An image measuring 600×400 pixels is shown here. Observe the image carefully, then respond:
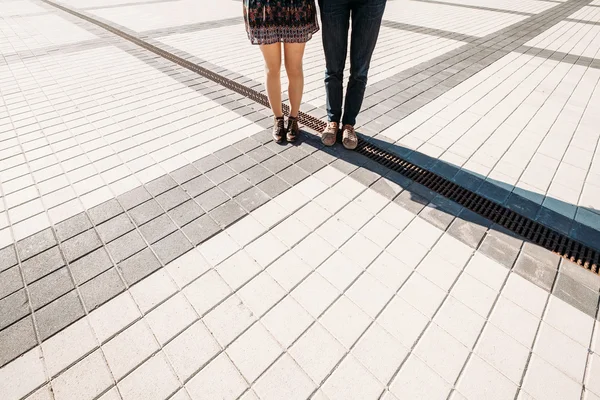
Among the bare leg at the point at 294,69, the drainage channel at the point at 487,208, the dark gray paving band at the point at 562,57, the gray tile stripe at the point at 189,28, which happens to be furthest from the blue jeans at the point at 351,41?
the gray tile stripe at the point at 189,28

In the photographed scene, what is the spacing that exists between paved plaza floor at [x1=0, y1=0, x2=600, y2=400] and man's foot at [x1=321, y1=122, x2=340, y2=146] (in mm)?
108

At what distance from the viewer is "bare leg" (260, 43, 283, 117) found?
2.61 m

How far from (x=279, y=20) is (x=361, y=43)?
2.35 feet

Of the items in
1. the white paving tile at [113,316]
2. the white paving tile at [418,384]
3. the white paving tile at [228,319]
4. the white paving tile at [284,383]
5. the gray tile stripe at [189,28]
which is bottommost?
the white paving tile at [418,384]

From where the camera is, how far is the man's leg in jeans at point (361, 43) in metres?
2.43

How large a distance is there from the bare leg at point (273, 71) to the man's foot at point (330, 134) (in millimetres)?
517

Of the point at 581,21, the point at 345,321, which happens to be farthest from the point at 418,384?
the point at 581,21

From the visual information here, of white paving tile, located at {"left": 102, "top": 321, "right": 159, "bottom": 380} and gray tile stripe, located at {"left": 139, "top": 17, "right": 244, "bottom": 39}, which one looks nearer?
white paving tile, located at {"left": 102, "top": 321, "right": 159, "bottom": 380}

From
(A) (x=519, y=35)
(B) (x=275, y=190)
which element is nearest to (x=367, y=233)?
(B) (x=275, y=190)

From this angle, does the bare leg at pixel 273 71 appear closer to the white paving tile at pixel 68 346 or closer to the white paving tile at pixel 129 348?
the white paving tile at pixel 129 348

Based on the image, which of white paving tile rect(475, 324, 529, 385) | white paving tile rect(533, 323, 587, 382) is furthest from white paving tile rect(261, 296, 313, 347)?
white paving tile rect(533, 323, 587, 382)

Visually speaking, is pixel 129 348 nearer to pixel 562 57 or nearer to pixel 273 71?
pixel 273 71

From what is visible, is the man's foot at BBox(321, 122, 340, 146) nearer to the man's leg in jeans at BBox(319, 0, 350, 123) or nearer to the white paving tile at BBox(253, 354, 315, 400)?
the man's leg in jeans at BBox(319, 0, 350, 123)

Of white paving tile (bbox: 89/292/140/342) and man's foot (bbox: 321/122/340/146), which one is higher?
man's foot (bbox: 321/122/340/146)
